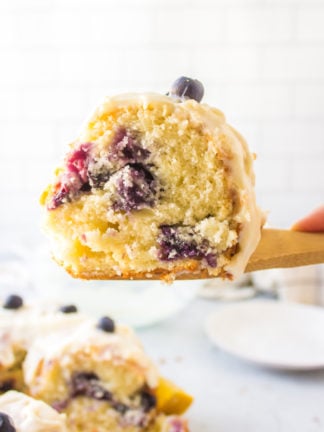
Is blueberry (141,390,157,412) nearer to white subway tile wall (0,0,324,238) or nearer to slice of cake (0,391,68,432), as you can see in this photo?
slice of cake (0,391,68,432)

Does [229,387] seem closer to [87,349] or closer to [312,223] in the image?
[87,349]

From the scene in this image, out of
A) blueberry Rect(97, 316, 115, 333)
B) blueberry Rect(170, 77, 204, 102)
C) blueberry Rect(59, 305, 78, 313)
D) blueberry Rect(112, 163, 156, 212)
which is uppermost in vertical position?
blueberry Rect(170, 77, 204, 102)

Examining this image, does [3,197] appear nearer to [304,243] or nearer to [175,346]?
[175,346]

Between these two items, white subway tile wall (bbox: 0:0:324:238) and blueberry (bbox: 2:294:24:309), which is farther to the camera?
white subway tile wall (bbox: 0:0:324:238)

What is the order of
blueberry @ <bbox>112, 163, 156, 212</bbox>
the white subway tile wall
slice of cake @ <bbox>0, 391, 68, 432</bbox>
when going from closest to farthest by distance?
blueberry @ <bbox>112, 163, 156, 212</bbox>, slice of cake @ <bbox>0, 391, 68, 432</bbox>, the white subway tile wall

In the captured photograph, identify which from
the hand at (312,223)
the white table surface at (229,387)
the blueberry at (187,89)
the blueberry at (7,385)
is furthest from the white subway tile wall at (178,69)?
the blueberry at (187,89)

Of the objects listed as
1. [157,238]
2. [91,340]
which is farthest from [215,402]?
[157,238]

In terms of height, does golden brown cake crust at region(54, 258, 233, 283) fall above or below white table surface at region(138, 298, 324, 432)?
above

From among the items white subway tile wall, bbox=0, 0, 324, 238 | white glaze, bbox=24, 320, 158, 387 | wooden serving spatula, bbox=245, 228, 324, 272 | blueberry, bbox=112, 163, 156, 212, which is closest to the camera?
blueberry, bbox=112, 163, 156, 212

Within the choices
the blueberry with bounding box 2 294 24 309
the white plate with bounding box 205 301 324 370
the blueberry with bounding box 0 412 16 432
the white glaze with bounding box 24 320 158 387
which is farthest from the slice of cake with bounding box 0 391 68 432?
the white plate with bounding box 205 301 324 370
